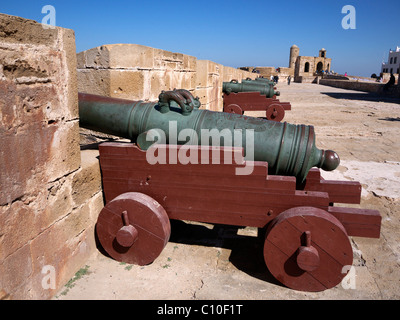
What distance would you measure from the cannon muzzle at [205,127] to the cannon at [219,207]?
0.05 ft

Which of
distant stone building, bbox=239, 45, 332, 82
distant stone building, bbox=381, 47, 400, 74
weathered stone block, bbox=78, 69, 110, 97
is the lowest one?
weathered stone block, bbox=78, 69, 110, 97

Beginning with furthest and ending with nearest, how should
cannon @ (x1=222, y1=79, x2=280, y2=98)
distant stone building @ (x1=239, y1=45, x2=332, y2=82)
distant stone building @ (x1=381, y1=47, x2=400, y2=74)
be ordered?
distant stone building @ (x1=381, y1=47, x2=400, y2=74)
distant stone building @ (x1=239, y1=45, x2=332, y2=82)
cannon @ (x1=222, y1=79, x2=280, y2=98)

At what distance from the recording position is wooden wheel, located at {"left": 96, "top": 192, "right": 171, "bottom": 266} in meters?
2.29

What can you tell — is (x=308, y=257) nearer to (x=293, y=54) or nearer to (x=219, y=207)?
(x=219, y=207)

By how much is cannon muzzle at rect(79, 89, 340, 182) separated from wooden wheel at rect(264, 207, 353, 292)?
408 millimetres

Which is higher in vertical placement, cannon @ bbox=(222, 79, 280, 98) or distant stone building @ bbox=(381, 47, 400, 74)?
distant stone building @ bbox=(381, 47, 400, 74)

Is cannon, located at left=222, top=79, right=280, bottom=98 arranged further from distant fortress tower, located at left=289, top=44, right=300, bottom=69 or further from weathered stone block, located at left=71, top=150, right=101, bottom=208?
distant fortress tower, located at left=289, top=44, right=300, bottom=69

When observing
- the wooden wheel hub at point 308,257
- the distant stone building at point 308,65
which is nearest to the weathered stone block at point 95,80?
the wooden wheel hub at point 308,257

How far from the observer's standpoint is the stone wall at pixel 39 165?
1702mm

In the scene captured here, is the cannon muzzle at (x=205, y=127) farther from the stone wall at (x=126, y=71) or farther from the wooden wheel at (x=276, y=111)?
the wooden wheel at (x=276, y=111)

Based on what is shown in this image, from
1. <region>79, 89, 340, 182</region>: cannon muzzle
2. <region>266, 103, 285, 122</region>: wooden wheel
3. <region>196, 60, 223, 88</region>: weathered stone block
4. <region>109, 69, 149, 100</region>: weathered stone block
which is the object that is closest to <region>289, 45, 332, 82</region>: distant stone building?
<region>266, 103, 285, 122</region>: wooden wheel

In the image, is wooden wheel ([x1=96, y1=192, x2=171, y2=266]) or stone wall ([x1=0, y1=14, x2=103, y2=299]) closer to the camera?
stone wall ([x1=0, y1=14, x2=103, y2=299])

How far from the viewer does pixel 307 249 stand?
6.86 feet
